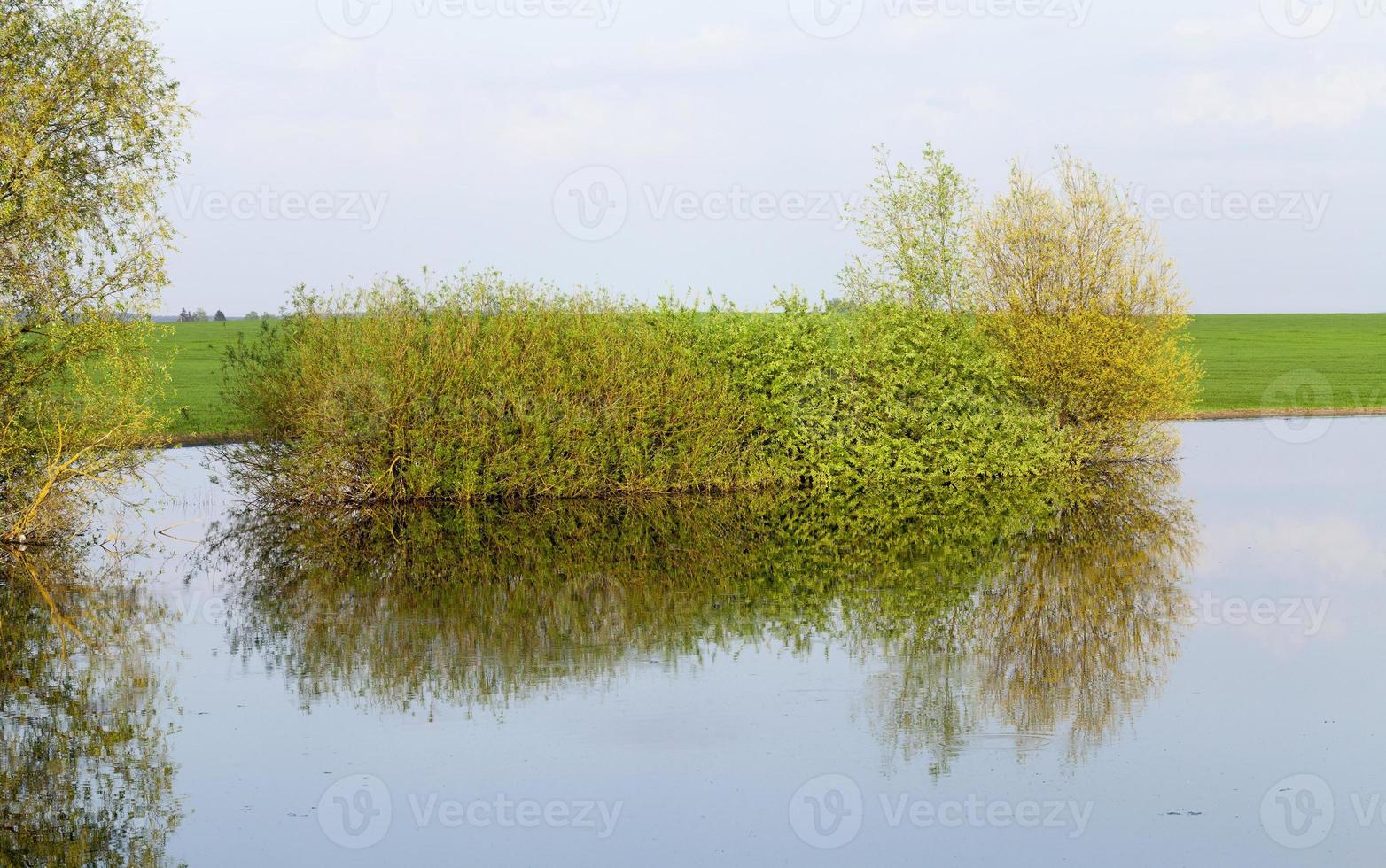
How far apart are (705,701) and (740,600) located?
13.5ft

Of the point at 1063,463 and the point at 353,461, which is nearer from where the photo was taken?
the point at 353,461

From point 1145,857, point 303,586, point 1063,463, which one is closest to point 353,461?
point 303,586

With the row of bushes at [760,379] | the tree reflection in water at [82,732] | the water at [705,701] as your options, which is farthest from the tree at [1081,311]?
the tree reflection in water at [82,732]

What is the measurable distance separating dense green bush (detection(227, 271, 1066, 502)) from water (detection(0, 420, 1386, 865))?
3965 millimetres

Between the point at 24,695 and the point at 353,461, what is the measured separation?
39.5 feet

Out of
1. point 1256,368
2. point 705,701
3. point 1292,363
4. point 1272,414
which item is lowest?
point 705,701

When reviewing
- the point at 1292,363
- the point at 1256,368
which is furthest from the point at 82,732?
the point at 1292,363

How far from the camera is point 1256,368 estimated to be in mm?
61344

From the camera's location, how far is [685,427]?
23.7 m

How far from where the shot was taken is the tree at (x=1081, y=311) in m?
27.7

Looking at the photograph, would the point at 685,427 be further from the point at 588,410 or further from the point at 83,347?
the point at 83,347

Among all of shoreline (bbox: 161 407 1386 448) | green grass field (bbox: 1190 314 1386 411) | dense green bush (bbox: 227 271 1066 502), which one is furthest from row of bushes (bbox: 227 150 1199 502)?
green grass field (bbox: 1190 314 1386 411)

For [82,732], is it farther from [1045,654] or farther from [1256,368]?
[1256,368]

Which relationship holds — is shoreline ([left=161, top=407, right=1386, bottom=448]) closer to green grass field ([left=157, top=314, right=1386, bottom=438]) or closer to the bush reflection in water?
green grass field ([left=157, top=314, right=1386, bottom=438])
